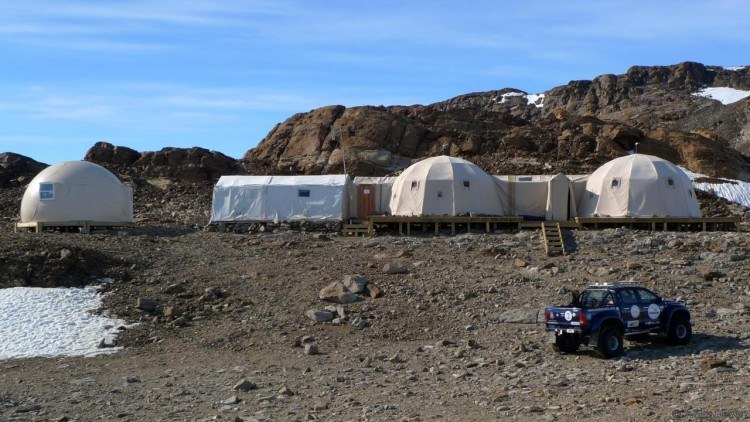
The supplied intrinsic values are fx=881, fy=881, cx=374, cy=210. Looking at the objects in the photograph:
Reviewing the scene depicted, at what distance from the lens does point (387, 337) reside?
18.5 meters

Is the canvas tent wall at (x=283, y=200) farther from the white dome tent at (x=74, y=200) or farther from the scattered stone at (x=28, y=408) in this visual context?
the scattered stone at (x=28, y=408)

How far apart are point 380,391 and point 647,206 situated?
78.2ft

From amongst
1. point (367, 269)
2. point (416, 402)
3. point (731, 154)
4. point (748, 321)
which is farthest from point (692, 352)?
point (731, 154)

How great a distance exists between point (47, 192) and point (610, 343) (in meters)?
26.2

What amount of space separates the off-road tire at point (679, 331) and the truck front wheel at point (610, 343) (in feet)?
4.15

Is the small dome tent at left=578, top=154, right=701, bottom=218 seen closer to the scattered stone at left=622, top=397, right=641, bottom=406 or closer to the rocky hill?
the rocky hill

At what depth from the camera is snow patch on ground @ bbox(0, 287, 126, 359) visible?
1848 cm

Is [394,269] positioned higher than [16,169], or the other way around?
[16,169]

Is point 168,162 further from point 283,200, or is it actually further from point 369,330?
point 369,330

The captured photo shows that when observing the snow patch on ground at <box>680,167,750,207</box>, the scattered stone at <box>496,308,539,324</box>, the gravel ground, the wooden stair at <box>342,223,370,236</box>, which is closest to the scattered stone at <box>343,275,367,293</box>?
the gravel ground

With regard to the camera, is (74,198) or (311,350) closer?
(311,350)

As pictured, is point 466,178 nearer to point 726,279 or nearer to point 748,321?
point 726,279

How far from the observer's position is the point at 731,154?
237 ft

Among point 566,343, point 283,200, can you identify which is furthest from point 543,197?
point 566,343
